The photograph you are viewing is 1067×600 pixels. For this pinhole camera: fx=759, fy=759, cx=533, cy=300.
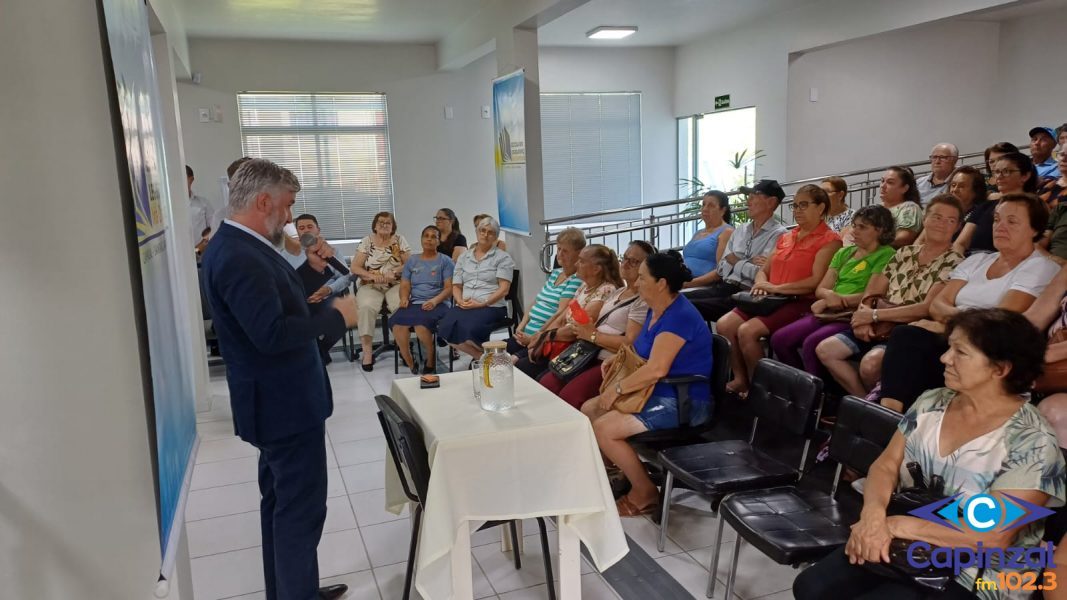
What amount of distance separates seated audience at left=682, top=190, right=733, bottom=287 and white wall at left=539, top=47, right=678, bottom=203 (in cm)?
518

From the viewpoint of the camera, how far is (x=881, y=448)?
241 cm

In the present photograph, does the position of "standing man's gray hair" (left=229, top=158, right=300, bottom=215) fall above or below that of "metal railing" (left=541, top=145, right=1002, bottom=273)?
above

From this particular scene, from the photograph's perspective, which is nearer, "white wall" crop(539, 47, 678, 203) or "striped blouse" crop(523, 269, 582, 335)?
"striped blouse" crop(523, 269, 582, 335)

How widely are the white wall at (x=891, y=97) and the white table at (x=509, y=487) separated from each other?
23.5 feet

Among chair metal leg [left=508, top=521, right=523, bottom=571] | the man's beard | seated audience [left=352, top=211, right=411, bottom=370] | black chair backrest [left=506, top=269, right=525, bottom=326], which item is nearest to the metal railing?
black chair backrest [left=506, top=269, right=525, bottom=326]

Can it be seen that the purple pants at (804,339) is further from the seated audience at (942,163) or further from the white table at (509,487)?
the seated audience at (942,163)

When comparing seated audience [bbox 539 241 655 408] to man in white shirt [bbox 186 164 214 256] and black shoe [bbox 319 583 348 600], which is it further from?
man in white shirt [bbox 186 164 214 256]

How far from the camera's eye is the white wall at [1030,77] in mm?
8961

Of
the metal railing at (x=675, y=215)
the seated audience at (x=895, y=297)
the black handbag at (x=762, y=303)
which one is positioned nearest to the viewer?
the seated audience at (x=895, y=297)

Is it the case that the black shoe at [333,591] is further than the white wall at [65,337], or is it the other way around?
the black shoe at [333,591]

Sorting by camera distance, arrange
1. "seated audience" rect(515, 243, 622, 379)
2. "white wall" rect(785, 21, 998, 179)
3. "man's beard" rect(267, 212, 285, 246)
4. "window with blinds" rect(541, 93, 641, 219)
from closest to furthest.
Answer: "man's beard" rect(267, 212, 285, 246) → "seated audience" rect(515, 243, 622, 379) → "white wall" rect(785, 21, 998, 179) → "window with blinds" rect(541, 93, 641, 219)

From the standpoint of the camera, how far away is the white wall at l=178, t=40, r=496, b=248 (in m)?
8.51

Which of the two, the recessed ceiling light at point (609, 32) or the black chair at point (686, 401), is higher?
the recessed ceiling light at point (609, 32)

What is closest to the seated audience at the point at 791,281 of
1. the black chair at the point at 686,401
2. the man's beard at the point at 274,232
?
the black chair at the point at 686,401
